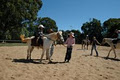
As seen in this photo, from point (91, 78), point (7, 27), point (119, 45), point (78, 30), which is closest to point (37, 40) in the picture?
point (91, 78)

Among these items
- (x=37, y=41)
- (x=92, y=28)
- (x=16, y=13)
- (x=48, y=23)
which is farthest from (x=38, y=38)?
(x=48, y=23)

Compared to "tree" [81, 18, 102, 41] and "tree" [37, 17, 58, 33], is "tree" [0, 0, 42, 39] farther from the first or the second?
"tree" [37, 17, 58, 33]

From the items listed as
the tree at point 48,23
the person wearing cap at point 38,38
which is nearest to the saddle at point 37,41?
the person wearing cap at point 38,38

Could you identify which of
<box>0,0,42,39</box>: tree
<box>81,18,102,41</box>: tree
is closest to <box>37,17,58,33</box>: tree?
<box>81,18,102,41</box>: tree

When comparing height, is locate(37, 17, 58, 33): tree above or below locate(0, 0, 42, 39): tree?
above

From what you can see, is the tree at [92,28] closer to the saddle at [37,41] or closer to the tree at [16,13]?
the tree at [16,13]

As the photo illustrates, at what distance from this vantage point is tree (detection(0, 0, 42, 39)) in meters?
31.3

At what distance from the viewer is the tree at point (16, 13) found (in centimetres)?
3130

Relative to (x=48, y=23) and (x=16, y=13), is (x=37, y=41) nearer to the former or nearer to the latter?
(x=16, y=13)

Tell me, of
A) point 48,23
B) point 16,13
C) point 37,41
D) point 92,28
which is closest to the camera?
point 37,41

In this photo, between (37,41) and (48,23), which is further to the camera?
(48,23)

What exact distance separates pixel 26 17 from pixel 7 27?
4.76m

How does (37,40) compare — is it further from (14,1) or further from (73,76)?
(14,1)

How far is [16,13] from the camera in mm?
32312
